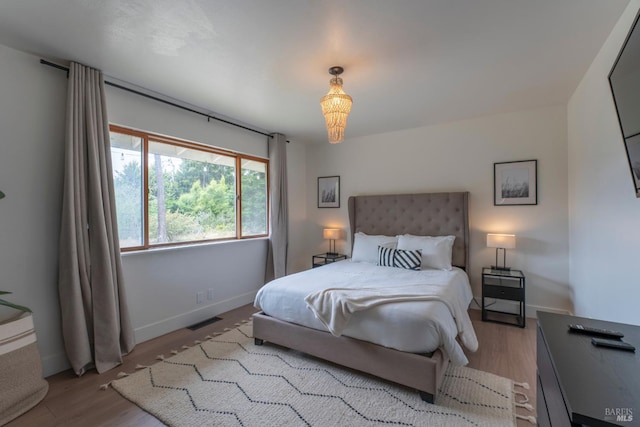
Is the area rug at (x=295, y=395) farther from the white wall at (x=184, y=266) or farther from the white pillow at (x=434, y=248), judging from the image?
the white pillow at (x=434, y=248)

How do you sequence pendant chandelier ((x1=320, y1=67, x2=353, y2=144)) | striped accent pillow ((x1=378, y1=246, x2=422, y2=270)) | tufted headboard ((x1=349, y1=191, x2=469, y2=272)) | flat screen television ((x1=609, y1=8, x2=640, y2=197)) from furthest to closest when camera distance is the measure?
1. tufted headboard ((x1=349, y1=191, x2=469, y2=272))
2. striped accent pillow ((x1=378, y1=246, x2=422, y2=270))
3. pendant chandelier ((x1=320, y1=67, x2=353, y2=144))
4. flat screen television ((x1=609, y1=8, x2=640, y2=197))

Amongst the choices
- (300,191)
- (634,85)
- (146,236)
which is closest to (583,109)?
(634,85)

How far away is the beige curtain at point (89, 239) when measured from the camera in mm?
2184

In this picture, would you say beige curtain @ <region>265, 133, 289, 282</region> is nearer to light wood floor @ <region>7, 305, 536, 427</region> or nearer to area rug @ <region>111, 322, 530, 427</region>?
light wood floor @ <region>7, 305, 536, 427</region>

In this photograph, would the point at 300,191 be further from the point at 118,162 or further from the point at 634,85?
the point at 634,85

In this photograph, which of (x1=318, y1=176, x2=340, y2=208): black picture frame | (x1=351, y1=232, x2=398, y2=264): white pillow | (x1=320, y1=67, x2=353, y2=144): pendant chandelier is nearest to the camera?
(x1=320, y1=67, x2=353, y2=144): pendant chandelier

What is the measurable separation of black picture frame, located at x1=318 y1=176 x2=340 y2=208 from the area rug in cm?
274

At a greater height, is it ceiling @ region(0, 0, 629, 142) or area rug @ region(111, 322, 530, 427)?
ceiling @ region(0, 0, 629, 142)

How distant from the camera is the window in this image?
2.76 m

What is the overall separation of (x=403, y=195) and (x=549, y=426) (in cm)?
315

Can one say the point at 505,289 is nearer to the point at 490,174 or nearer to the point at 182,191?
the point at 490,174

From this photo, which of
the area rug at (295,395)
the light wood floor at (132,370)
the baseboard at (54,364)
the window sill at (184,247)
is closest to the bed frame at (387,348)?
the area rug at (295,395)

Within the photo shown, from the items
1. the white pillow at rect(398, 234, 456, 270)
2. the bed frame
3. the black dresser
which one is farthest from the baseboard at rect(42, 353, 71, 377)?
the white pillow at rect(398, 234, 456, 270)

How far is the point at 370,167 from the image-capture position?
4414 mm
